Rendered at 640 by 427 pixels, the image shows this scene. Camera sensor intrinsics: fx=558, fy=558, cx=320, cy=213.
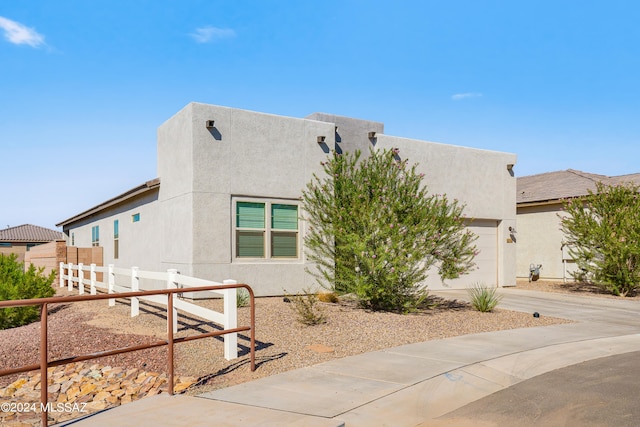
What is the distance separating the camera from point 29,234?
59031 millimetres

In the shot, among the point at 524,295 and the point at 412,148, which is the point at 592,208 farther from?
the point at 412,148

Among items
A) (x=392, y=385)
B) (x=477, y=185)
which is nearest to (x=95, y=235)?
(x=477, y=185)

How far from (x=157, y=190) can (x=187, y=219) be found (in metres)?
2.77

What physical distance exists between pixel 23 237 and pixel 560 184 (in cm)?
5230

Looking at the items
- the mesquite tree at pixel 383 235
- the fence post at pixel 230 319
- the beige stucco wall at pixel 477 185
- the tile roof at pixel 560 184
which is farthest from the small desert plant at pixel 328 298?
the tile roof at pixel 560 184

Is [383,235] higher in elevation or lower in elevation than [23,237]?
higher

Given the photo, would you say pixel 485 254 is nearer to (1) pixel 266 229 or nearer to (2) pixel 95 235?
(1) pixel 266 229

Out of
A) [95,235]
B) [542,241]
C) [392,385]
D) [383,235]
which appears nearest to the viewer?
[392,385]

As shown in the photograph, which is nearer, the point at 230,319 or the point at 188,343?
the point at 230,319

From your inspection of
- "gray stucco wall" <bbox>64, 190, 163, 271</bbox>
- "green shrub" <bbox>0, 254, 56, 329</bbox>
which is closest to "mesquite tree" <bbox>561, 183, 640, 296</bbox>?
"gray stucco wall" <bbox>64, 190, 163, 271</bbox>

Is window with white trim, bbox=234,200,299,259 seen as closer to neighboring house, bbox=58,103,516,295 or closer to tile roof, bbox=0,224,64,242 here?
neighboring house, bbox=58,103,516,295

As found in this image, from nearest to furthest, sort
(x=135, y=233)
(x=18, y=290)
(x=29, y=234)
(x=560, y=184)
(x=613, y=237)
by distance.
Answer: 1. (x=18, y=290)
2. (x=613, y=237)
3. (x=135, y=233)
4. (x=560, y=184)
5. (x=29, y=234)

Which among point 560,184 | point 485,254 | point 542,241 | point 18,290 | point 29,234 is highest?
point 560,184

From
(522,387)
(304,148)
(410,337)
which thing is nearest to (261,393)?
(522,387)
